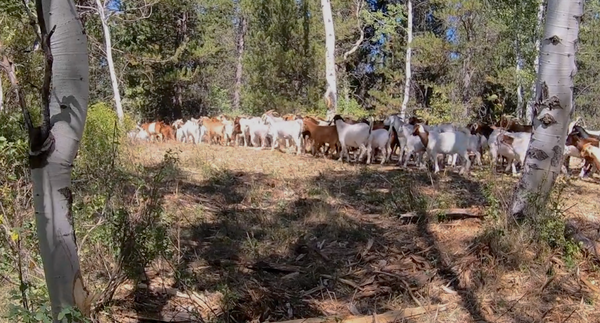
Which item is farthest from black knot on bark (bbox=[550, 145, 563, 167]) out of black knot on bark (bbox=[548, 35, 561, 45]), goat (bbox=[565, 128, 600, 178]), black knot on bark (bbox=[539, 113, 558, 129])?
goat (bbox=[565, 128, 600, 178])

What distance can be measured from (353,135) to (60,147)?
31.8 ft

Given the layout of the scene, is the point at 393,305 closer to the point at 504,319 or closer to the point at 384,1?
→ the point at 504,319

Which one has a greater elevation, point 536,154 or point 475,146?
point 536,154

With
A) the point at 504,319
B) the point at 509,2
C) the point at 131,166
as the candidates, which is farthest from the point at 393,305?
the point at 509,2

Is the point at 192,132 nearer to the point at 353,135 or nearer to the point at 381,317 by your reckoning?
the point at 353,135

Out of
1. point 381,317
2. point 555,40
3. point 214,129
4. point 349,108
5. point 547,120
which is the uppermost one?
point 555,40

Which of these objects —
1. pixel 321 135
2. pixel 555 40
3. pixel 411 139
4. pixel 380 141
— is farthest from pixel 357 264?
pixel 321 135

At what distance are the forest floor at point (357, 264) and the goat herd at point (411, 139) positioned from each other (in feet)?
8.32

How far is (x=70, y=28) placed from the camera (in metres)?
2.35

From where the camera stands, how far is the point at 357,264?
5031 mm

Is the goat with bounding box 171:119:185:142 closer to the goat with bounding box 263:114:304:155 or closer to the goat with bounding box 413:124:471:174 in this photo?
the goat with bounding box 263:114:304:155

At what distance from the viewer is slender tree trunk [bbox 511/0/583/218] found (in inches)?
193

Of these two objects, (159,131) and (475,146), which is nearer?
(475,146)

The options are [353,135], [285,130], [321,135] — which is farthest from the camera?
[285,130]
